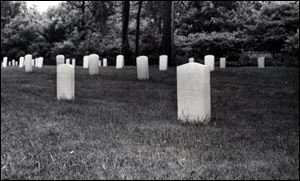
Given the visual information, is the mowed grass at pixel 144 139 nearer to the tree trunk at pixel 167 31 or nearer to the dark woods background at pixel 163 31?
the tree trunk at pixel 167 31

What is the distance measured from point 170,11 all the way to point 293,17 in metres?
12.8

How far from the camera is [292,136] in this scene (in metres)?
5.66

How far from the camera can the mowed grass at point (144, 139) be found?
4.23 m

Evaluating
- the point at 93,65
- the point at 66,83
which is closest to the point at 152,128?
the point at 66,83

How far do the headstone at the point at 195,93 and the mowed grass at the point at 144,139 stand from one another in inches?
8.5

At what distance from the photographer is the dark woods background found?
3042cm

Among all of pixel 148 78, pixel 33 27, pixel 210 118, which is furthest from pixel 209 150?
pixel 33 27

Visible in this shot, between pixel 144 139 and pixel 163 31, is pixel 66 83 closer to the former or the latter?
pixel 144 139

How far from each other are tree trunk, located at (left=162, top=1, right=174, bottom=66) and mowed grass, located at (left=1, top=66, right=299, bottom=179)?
1329cm

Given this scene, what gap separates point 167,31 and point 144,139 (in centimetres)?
1867

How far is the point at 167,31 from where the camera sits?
23.8m

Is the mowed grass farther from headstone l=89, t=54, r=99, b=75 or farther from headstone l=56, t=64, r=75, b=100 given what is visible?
headstone l=89, t=54, r=99, b=75

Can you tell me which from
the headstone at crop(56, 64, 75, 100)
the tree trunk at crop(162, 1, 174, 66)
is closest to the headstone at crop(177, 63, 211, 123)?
the headstone at crop(56, 64, 75, 100)

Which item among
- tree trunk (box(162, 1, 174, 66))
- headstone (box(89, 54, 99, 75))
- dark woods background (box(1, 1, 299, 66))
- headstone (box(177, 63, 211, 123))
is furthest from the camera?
dark woods background (box(1, 1, 299, 66))
